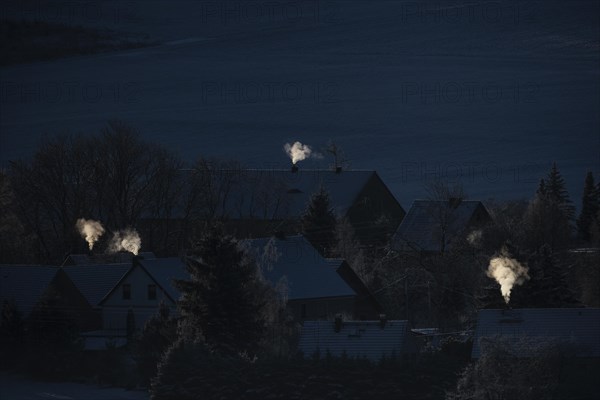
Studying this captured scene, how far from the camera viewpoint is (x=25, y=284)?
206 ft

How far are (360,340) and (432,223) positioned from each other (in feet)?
110

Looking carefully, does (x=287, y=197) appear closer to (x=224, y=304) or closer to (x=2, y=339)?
(x=2, y=339)

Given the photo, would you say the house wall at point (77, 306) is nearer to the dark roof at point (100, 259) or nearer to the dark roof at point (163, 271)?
the dark roof at point (163, 271)

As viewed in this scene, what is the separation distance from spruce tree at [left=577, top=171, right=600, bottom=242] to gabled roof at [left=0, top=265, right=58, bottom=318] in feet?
109

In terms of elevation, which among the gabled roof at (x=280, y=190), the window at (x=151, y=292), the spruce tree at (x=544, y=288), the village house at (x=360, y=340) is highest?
the gabled roof at (x=280, y=190)

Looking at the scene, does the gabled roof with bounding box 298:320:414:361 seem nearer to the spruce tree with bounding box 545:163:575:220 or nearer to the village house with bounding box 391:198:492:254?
the village house with bounding box 391:198:492:254

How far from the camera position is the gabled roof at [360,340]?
4647cm

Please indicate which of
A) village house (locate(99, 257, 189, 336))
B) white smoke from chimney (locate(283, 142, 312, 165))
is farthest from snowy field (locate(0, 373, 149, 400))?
white smoke from chimney (locate(283, 142, 312, 165))

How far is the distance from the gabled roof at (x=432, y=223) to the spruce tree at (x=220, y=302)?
2609 centimetres

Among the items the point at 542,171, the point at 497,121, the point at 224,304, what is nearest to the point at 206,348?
the point at 224,304

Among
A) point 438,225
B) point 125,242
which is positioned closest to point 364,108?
point 438,225

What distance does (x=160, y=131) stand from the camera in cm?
14325

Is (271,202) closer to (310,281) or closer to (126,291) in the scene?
(310,281)

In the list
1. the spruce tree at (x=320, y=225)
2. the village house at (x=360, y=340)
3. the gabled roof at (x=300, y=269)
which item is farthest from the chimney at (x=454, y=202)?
the village house at (x=360, y=340)
